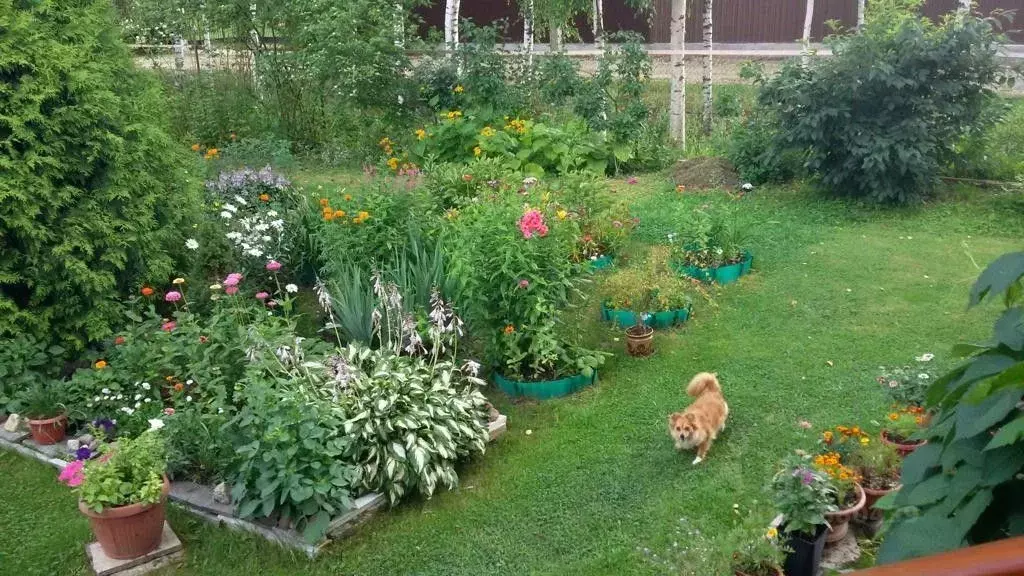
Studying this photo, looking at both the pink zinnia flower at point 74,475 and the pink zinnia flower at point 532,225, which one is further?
the pink zinnia flower at point 532,225

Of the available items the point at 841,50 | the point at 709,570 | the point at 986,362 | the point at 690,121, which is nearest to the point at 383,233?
the point at 709,570

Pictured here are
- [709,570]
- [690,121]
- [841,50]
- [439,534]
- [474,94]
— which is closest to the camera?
[709,570]

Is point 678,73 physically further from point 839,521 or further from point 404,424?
point 839,521

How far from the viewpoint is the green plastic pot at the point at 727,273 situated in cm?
713

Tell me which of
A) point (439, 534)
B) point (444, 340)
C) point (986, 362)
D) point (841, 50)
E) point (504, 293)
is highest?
point (841, 50)

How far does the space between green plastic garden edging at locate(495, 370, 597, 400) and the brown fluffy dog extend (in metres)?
0.88

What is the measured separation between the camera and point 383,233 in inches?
243

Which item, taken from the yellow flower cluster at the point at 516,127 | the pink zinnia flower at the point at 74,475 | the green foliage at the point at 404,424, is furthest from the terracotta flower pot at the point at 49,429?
the yellow flower cluster at the point at 516,127

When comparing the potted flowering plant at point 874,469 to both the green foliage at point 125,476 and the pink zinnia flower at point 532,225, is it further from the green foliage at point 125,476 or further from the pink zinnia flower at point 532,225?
the green foliage at point 125,476

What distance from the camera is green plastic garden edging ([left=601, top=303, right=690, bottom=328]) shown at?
20.5 ft

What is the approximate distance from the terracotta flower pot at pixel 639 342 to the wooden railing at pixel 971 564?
16.7 feet

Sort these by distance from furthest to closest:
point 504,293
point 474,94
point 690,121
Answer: point 690,121 → point 474,94 → point 504,293

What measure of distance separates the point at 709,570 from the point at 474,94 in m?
8.40

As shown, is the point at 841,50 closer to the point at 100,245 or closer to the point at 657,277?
the point at 657,277
